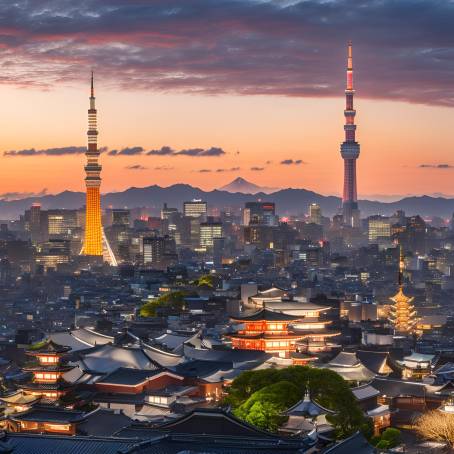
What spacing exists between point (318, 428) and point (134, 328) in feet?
94.2

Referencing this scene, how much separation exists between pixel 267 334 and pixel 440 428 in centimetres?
1432

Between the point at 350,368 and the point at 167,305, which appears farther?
the point at 167,305

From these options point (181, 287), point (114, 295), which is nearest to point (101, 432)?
point (181, 287)

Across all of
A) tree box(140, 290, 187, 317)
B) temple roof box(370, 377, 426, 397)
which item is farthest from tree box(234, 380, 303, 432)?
tree box(140, 290, 187, 317)

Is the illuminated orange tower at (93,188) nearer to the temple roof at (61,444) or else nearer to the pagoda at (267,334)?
the pagoda at (267,334)

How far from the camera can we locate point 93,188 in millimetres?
141000

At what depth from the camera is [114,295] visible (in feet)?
336

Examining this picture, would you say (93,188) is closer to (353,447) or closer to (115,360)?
(115,360)

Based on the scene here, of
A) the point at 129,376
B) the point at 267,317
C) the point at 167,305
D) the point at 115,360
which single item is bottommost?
the point at 167,305

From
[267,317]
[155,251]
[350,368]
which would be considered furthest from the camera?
[155,251]

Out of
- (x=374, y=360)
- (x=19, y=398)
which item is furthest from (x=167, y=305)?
(x=19, y=398)

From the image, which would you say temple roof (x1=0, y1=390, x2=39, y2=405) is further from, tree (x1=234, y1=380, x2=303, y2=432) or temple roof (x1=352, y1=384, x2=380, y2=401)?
temple roof (x1=352, y1=384, x2=380, y2=401)

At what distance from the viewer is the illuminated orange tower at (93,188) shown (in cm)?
13138

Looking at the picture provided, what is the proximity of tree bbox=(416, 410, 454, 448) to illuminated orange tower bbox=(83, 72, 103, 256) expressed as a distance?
101m
